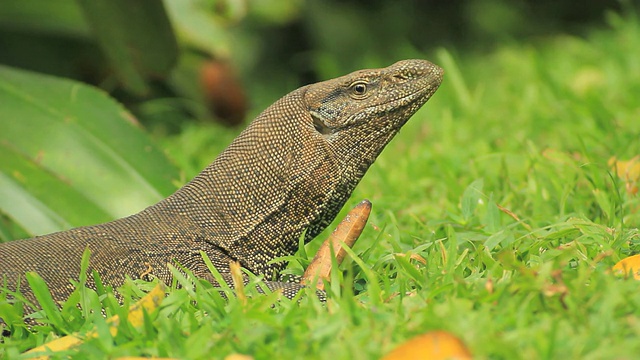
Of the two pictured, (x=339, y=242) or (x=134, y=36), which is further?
(x=134, y=36)

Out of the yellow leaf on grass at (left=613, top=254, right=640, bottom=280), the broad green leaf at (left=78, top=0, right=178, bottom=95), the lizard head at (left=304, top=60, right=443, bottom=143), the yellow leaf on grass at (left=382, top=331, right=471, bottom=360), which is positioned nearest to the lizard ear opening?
the lizard head at (left=304, top=60, right=443, bottom=143)

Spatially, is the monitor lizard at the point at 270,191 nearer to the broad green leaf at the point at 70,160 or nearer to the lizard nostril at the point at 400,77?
the lizard nostril at the point at 400,77

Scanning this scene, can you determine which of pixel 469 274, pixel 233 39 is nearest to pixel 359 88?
pixel 469 274

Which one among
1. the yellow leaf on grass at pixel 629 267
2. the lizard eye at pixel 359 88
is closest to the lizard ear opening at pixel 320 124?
the lizard eye at pixel 359 88

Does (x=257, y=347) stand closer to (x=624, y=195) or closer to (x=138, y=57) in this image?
(x=624, y=195)

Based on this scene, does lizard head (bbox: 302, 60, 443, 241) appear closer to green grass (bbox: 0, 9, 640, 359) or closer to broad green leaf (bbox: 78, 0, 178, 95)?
green grass (bbox: 0, 9, 640, 359)

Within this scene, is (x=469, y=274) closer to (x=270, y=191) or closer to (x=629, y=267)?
(x=629, y=267)
